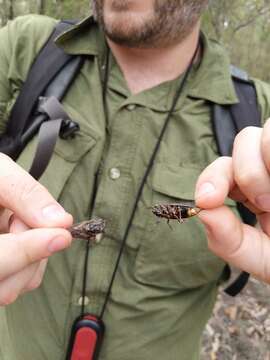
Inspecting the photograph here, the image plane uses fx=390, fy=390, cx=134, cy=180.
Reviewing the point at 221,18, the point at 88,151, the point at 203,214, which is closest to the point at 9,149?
the point at 88,151

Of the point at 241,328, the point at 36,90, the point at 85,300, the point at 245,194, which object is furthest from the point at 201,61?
the point at 241,328

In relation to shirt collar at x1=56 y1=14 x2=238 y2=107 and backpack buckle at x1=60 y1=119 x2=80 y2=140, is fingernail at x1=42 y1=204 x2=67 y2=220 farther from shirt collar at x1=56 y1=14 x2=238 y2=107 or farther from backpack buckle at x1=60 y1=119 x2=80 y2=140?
shirt collar at x1=56 y1=14 x2=238 y2=107

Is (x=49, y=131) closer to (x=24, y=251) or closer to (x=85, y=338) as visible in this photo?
(x=24, y=251)

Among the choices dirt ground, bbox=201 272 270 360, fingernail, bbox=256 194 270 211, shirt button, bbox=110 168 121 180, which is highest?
fingernail, bbox=256 194 270 211

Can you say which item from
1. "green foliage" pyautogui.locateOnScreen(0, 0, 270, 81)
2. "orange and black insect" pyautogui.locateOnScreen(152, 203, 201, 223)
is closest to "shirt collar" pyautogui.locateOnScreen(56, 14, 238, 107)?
"orange and black insect" pyautogui.locateOnScreen(152, 203, 201, 223)

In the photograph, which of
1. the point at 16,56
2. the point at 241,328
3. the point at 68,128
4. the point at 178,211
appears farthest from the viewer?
the point at 241,328

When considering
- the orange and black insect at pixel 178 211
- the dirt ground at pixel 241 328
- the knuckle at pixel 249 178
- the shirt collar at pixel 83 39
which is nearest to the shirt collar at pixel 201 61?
the shirt collar at pixel 83 39
